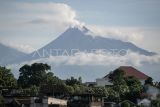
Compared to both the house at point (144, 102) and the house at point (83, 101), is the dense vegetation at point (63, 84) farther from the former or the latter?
the house at point (83, 101)

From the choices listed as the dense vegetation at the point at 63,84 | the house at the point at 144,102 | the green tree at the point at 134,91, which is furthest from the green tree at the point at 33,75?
the house at the point at 144,102

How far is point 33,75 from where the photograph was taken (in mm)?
161625

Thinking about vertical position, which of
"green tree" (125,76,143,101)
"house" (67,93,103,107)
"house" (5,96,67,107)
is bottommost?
"house" (5,96,67,107)

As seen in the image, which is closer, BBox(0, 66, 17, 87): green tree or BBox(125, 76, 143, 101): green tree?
BBox(0, 66, 17, 87): green tree

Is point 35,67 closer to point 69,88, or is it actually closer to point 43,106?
point 69,88

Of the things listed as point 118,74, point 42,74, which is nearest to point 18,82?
point 42,74

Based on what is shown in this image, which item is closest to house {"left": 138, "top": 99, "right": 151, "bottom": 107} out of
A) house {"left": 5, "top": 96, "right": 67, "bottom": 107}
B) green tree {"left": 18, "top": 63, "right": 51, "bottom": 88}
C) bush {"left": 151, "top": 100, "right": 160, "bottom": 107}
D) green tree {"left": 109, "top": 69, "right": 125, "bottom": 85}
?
bush {"left": 151, "top": 100, "right": 160, "bottom": 107}

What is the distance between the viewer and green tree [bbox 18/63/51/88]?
156887 mm

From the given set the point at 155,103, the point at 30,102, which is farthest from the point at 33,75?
the point at 30,102

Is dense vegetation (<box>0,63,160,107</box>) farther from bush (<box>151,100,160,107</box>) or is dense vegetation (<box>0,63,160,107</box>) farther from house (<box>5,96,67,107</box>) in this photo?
house (<box>5,96,67,107</box>)

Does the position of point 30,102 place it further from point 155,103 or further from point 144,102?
point 144,102

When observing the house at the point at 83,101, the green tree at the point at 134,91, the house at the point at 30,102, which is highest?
the green tree at the point at 134,91

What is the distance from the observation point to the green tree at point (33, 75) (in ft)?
515

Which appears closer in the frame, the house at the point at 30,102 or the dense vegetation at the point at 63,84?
the house at the point at 30,102
